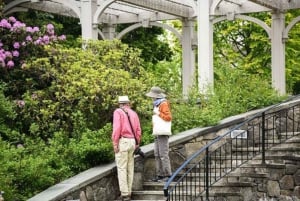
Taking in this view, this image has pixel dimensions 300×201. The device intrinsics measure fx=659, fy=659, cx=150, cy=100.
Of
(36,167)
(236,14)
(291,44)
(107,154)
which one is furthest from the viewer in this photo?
(291,44)

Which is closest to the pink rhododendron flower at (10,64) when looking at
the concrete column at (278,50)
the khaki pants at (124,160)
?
the khaki pants at (124,160)

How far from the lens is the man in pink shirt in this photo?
32.5 ft

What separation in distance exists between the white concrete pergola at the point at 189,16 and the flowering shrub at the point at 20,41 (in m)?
2.73

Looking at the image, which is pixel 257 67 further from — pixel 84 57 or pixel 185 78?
pixel 84 57

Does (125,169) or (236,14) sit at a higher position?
(236,14)

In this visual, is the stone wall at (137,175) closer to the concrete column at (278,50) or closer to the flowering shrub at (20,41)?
the flowering shrub at (20,41)

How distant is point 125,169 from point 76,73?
302 cm

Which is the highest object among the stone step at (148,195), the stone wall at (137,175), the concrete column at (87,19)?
the concrete column at (87,19)

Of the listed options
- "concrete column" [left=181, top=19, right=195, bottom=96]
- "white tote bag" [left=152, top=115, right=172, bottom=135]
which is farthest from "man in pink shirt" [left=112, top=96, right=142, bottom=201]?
"concrete column" [left=181, top=19, right=195, bottom=96]

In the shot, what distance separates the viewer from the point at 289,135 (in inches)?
491

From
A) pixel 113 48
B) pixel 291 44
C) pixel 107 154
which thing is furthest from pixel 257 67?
pixel 107 154

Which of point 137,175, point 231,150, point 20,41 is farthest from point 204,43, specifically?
point 137,175

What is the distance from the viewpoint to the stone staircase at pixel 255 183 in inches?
419

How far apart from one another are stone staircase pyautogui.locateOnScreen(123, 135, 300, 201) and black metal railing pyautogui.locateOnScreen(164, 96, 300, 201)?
9 centimetres
